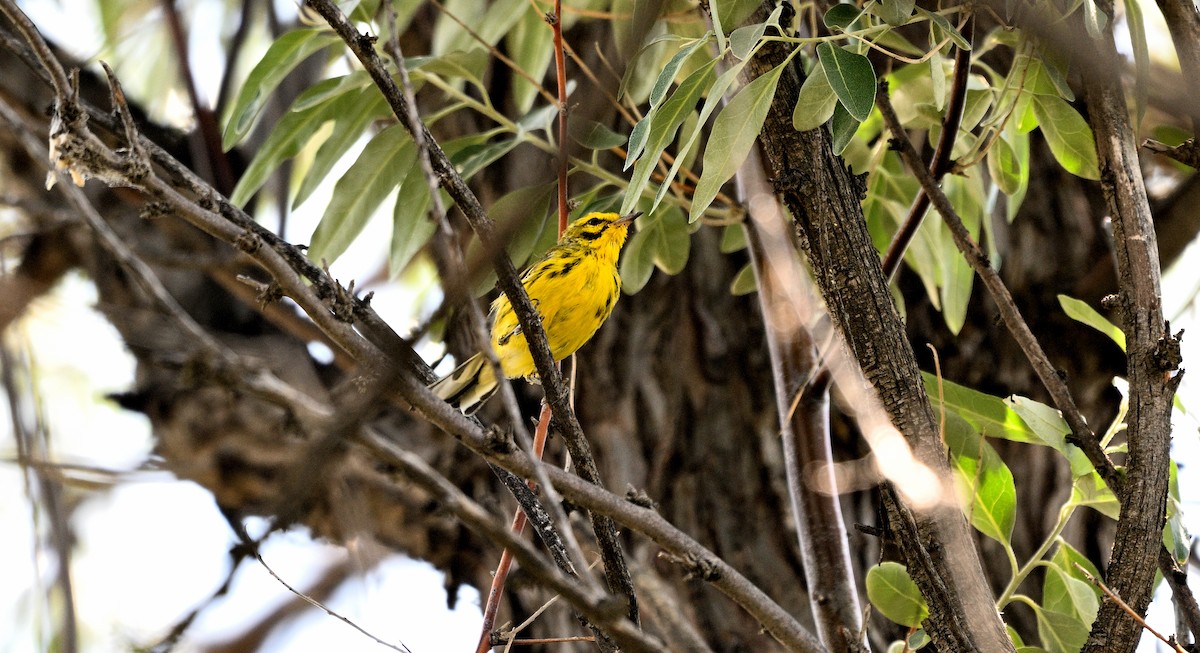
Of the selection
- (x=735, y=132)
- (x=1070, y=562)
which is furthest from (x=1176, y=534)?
(x=735, y=132)

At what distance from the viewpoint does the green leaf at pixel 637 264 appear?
2.38 metres

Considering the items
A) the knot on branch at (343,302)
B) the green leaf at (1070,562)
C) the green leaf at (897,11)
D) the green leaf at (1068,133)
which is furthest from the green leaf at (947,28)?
the green leaf at (1070,562)

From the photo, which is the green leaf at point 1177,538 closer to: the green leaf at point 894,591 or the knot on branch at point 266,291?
the green leaf at point 894,591

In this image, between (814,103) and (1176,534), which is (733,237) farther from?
(1176,534)

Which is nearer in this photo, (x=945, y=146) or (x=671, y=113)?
(x=671, y=113)

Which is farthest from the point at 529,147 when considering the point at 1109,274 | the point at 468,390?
the point at 1109,274

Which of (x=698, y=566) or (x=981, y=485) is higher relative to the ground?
(x=981, y=485)

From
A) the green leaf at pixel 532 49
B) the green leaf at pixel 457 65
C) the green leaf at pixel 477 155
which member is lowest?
the green leaf at pixel 477 155

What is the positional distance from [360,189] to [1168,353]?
156 centimetres

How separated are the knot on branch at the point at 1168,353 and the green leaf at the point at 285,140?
5.41 ft

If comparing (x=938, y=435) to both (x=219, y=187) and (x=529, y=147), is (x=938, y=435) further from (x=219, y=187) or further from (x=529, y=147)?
(x=219, y=187)

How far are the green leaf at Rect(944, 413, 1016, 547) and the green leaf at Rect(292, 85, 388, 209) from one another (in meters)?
1.37

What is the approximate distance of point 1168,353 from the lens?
4.62 feet

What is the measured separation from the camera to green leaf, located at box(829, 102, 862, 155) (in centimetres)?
148
